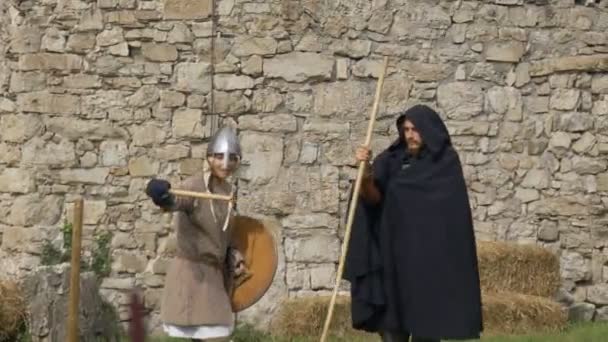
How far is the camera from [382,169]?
592 cm

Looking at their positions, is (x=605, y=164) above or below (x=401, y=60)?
below

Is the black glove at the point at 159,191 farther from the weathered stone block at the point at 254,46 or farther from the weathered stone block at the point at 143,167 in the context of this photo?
the weathered stone block at the point at 254,46

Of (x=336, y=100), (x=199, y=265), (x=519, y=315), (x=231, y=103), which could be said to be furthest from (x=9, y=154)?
(x=519, y=315)

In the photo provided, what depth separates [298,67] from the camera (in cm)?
883

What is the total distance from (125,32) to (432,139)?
3661 millimetres

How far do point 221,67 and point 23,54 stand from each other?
1.46 meters

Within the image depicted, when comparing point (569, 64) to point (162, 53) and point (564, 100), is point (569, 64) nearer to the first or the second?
point (564, 100)

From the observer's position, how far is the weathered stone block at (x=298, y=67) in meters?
8.80

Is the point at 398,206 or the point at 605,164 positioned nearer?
the point at 398,206

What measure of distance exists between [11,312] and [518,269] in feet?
11.8

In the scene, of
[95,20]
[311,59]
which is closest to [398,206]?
[311,59]

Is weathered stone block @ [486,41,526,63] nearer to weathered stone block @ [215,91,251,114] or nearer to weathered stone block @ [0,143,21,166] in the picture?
weathered stone block @ [215,91,251,114]

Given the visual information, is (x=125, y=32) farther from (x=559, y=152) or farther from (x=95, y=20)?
(x=559, y=152)

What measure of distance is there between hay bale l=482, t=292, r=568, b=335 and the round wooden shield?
2.66 metres
